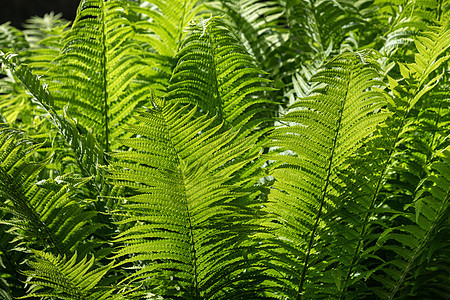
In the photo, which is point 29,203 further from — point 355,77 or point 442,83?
point 442,83

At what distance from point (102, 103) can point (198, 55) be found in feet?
0.71

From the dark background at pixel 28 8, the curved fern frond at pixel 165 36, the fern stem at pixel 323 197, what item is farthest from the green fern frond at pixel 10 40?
the dark background at pixel 28 8

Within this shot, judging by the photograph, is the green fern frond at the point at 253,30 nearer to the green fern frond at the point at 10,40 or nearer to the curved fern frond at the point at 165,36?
the curved fern frond at the point at 165,36

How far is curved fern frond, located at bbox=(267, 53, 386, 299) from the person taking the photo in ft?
2.19

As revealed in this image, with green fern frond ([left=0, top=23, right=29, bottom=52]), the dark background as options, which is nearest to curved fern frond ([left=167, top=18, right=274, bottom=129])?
green fern frond ([left=0, top=23, right=29, bottom=52])

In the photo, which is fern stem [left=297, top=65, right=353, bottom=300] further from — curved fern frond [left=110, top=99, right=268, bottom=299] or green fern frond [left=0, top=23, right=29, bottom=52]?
green fern frond [left=0, top=23, right=29, bottom=52]

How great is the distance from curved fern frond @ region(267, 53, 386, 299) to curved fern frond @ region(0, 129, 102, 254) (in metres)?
0.29

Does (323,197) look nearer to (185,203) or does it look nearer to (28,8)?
(185,203)

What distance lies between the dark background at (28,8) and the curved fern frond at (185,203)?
118 inches

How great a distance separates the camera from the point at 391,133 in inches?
27.3

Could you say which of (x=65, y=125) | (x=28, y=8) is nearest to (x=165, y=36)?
(x=65, y=125)

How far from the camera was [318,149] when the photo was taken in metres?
0.68

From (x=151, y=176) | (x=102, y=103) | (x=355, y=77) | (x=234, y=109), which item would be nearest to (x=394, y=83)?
(x=355, y=77)

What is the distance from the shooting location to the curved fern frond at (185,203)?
23.8 inches
